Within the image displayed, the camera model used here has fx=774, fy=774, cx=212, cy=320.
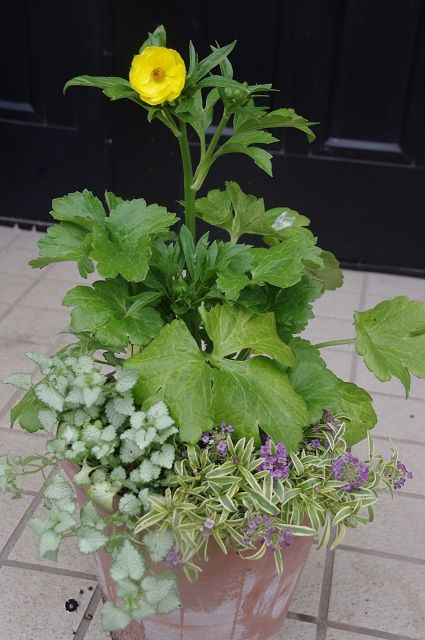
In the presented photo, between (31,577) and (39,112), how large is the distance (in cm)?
186

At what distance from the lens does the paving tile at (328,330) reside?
7.84ft

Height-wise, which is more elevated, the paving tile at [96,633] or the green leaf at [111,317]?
the green leaf at [111,317]

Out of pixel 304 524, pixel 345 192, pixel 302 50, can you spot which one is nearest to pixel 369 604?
pixel 304 524

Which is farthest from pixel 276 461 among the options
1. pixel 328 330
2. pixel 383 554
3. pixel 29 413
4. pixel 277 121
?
pixel 328 330

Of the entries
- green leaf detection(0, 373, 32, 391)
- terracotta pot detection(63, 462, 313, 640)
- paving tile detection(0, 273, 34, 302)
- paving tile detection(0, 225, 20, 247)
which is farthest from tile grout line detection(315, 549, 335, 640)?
paving tile detection(0, 225, 20, 247)

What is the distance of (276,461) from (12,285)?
1.69 m

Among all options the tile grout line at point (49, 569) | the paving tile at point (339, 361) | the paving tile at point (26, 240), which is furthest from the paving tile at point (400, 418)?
the paving tile at point (26, 240)

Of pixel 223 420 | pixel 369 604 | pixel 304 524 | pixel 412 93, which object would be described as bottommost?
pixel 369 604

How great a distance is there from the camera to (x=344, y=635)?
1448mm

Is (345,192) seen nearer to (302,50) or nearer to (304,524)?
(302,50)

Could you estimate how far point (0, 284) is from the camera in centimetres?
260

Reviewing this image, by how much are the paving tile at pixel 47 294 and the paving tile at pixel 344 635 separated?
53.9 inches

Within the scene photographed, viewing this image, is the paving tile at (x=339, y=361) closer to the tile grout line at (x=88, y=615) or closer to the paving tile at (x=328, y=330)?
the paving tile at (x=328, y=330)

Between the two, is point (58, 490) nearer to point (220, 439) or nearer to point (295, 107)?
point (220, 439)
